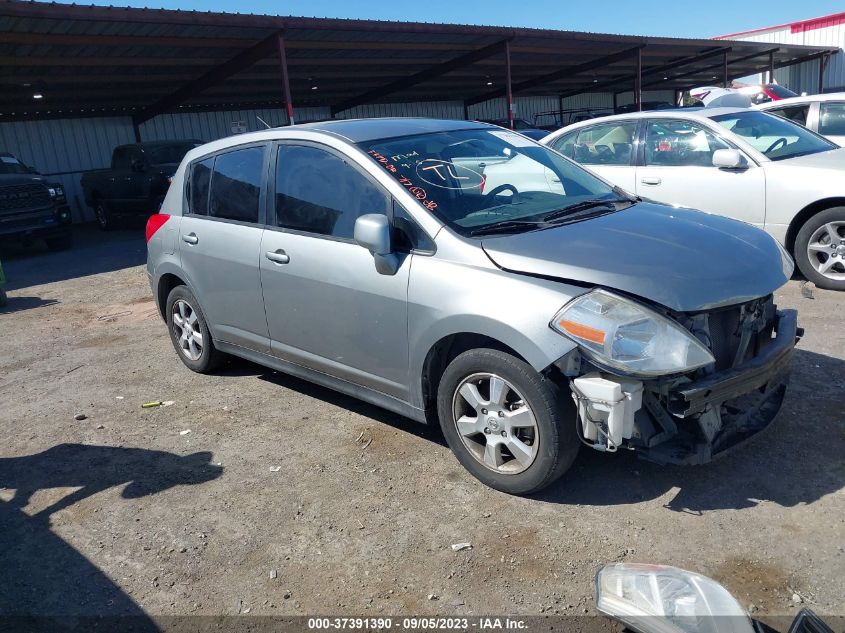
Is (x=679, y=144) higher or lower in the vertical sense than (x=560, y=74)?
lower

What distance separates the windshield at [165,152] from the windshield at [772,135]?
1160 cm

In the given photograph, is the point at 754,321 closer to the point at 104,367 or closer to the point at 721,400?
the point at 721,400

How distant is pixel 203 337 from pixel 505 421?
2.88m

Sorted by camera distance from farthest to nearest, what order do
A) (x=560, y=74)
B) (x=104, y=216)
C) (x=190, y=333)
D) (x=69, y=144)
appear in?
(x=560, y=74) < (x=69, y=144) < (x=104, y=216) < (x=190, y=333)

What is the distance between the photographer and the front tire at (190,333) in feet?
17.8

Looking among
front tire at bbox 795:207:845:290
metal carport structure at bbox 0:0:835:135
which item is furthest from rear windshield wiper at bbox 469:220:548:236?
metal carport structure at bbox 0:0:835:135

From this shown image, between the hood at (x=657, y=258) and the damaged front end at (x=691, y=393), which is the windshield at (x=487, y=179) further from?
the damaged front end at (x=691, y=393)

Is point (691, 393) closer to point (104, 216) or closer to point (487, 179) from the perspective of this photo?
point (487, 179)

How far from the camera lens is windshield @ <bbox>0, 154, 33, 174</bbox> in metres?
13.4

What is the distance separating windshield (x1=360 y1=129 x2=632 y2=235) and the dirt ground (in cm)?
135

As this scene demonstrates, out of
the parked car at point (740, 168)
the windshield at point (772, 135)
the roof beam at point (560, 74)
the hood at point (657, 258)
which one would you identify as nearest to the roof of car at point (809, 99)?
the windshield at point (772, 135)

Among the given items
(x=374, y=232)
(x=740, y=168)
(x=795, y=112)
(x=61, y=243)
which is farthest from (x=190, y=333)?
(x=61, y=243)

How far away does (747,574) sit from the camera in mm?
2861

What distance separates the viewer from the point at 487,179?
417 centimetres
